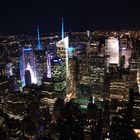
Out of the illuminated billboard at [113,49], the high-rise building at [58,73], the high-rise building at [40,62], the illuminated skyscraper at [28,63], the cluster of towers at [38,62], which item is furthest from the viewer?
the illuminated billboard at [113,49]

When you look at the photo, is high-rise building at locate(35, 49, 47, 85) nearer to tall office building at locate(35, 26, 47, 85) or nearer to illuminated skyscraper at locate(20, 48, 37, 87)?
tall office building at locate(35, 26, 47, 85)

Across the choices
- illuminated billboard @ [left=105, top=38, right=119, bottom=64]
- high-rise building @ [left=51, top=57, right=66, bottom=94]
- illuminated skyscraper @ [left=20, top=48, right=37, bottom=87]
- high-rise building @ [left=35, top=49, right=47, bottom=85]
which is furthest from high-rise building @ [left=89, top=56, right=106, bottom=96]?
illuminated skyscraper @ [left=20, top=48, right=37, bottom=87]

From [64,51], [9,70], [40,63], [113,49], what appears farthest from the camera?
[113,49]

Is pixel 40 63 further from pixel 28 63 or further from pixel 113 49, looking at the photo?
pixel 113 49

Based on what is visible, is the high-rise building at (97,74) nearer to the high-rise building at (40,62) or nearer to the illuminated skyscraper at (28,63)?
the high-rise building at (40,62)

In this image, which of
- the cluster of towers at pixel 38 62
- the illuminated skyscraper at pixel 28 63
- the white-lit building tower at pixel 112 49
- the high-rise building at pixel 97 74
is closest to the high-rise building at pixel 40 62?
the cluster of towers at pixel 38 62

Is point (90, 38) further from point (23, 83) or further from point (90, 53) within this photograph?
point (23, 83)

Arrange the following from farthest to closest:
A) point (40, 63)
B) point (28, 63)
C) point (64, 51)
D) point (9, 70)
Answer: point (28, 63) → point (40, 63) → point (64, 51) → point (9, 70)

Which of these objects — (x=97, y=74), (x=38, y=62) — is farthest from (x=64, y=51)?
(x=97, y=74)
